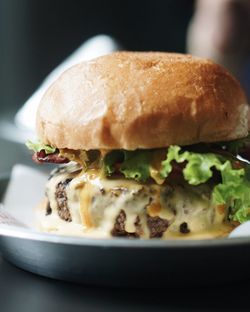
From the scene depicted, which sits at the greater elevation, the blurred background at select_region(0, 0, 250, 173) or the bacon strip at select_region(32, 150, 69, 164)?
the bacon strip at select_region(32, 150, 69, 164)

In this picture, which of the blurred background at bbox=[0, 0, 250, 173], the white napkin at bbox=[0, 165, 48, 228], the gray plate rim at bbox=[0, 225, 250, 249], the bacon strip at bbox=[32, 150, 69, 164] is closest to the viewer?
the gray plate rim at bbox=[0, 225, 250, 249]

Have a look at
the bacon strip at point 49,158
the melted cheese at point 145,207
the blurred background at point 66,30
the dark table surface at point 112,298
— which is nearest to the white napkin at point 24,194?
the bacon strip at point 49,158

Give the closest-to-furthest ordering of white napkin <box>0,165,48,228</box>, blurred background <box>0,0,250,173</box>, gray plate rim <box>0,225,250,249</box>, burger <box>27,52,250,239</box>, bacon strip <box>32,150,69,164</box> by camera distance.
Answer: gray plate rim <box>0,225,250,249</box> → burger <box>27,52,250,239</box> → bacon strip <box>32,150,69,164</box> → white napkin <box>0,165,48,228</box> → blurred background <box>0,0,250,173</box>

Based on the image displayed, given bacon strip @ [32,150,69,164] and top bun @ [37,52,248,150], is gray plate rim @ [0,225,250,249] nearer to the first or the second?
top bun @ [37,52,248,150]

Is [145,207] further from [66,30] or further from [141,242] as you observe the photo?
[66,30]

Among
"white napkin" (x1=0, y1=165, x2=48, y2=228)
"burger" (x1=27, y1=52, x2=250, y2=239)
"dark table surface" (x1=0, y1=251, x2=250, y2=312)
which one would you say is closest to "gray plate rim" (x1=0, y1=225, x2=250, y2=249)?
"dark table surface" (x1=0, y1=251, x2=250, y2=312)

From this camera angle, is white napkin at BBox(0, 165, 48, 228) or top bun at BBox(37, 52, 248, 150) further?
white napkin at BBox(0, 165, 48, 228)

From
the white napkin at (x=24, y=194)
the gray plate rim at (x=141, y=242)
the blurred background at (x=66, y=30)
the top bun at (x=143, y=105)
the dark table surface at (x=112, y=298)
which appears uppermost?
the top bun at (x=143, y=105)

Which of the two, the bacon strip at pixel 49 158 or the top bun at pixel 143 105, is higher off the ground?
the top bun at pixel 143 105

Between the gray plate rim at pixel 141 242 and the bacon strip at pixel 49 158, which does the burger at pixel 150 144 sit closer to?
the bacon strip at pixel 49 158
